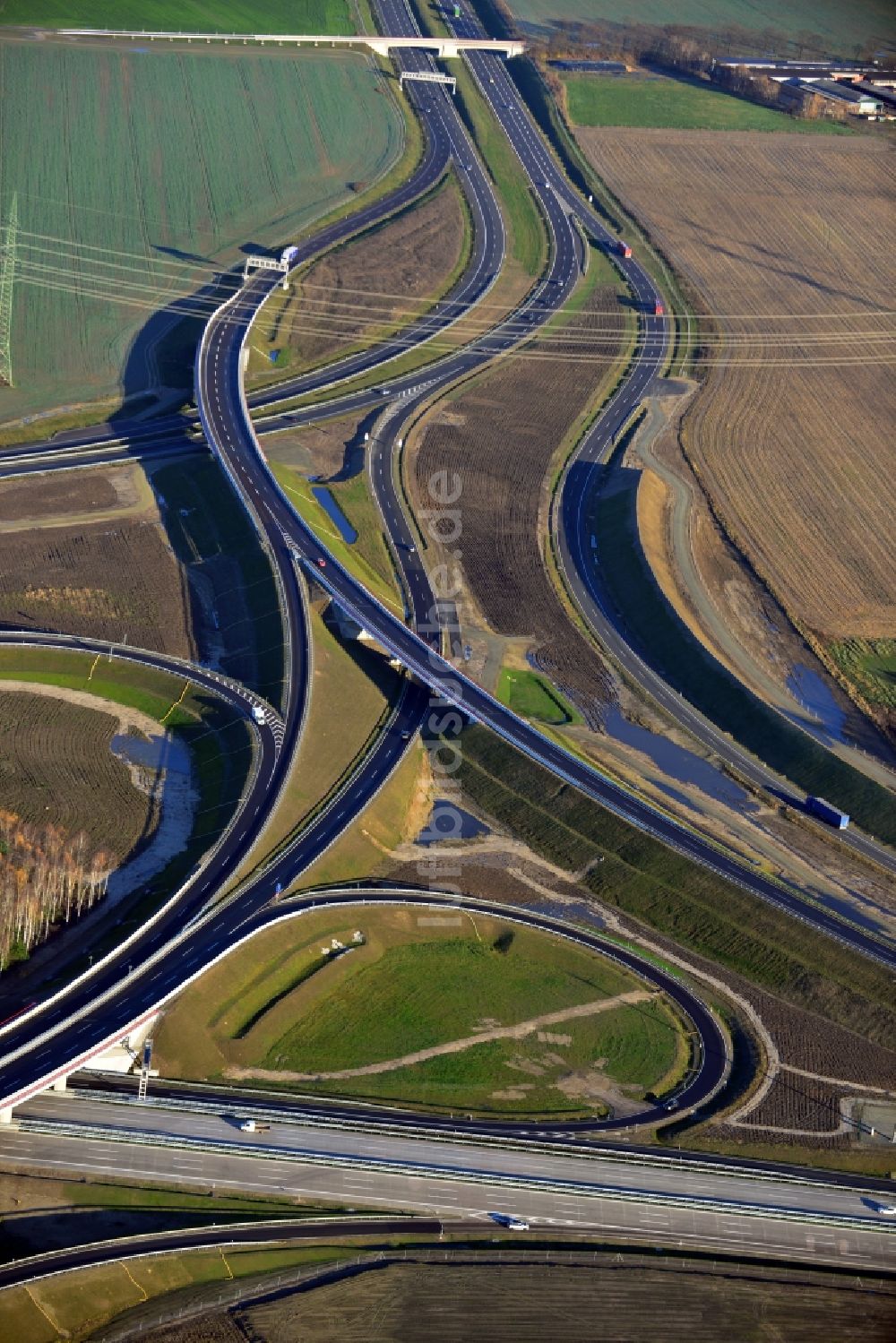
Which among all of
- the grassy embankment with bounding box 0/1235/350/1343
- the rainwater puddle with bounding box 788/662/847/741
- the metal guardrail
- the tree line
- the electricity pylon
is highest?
the electricity pylon

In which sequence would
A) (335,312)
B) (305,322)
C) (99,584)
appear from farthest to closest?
1. (335,312)
2. (305,322)
3. (99,584)

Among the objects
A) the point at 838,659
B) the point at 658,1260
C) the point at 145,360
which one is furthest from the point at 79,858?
the point at 145,360

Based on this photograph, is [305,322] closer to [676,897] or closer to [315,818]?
[315,818]

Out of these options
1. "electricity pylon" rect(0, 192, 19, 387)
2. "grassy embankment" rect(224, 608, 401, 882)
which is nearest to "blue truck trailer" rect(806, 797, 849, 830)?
"grassy embankment" rect(224, 608, 401, 882)

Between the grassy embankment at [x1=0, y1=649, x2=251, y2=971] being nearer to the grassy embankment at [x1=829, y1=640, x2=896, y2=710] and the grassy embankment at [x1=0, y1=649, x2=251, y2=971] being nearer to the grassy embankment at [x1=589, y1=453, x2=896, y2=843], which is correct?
the grassy embankment at [x1=589, y1=453, x2=896, y2=843]

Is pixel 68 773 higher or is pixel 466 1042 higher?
pixel 68 773

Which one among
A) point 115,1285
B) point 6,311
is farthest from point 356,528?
point 115,1285

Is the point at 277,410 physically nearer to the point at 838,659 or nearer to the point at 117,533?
the point at 117,533
